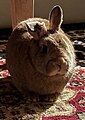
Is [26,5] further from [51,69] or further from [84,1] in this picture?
[84,1]

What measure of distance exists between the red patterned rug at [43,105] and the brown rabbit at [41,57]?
0.04 m

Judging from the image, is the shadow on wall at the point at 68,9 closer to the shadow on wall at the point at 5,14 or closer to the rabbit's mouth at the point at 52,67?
the shadow on wall at the point at 5,14

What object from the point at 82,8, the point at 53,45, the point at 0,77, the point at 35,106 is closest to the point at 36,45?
the point at 53,45

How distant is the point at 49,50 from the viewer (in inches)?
43.0

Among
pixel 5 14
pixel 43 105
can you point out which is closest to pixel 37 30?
pixel 43 105

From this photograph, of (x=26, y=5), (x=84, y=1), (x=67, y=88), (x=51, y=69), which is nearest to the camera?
(x=51, y=69)

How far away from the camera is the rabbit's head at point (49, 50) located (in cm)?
108

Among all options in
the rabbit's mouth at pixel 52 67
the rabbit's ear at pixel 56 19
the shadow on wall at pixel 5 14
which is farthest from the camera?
the shadow on wall at pixel 5 14

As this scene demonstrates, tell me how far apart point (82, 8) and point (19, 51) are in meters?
1.29

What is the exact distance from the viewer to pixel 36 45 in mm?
1141

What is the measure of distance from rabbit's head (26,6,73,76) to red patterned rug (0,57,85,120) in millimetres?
162

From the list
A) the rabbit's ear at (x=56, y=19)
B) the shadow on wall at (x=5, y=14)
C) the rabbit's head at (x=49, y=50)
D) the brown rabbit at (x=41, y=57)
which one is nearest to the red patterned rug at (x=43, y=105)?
the brown rabbit at (x=41, y=57)

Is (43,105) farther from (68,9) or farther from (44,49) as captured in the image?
(68,9)

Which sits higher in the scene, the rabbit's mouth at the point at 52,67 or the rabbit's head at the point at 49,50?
the rabbit's head at the point at 49,50
